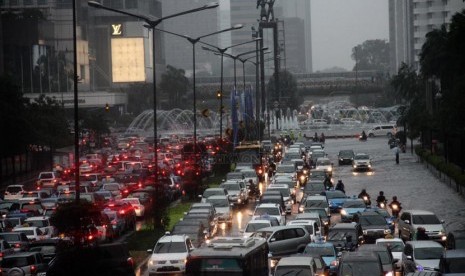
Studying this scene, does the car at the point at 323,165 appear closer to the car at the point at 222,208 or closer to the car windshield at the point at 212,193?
the car windshield at the point at 212,193

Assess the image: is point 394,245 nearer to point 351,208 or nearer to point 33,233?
point 33,233

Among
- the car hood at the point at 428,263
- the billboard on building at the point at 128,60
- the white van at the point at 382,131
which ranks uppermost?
the billboard on building at the point at 128,60

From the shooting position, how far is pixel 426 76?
10925 cm

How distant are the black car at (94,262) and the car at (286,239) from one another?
6.95 m

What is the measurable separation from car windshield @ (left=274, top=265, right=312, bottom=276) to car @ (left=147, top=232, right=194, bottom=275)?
5.66m

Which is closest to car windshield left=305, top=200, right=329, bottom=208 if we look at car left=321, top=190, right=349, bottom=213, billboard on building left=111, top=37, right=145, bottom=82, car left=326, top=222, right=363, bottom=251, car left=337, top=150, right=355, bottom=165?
car left=321, top=190, right=349, bottom=213

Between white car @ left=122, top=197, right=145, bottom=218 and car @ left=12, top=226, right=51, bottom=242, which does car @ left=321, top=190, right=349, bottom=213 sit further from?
car @ left=12, top=226, right=51, bottom=242

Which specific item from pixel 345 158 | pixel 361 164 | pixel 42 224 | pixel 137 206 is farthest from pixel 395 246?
pixel 345 158

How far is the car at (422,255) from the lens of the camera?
30.5 metres

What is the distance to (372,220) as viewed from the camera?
4088 centimetres

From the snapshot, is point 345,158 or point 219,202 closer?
point 219,202

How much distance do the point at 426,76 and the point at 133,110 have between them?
88.1 metres

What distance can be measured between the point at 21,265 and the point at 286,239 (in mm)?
8202

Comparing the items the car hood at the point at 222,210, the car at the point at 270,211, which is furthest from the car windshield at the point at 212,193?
the car at the point at 270,211
